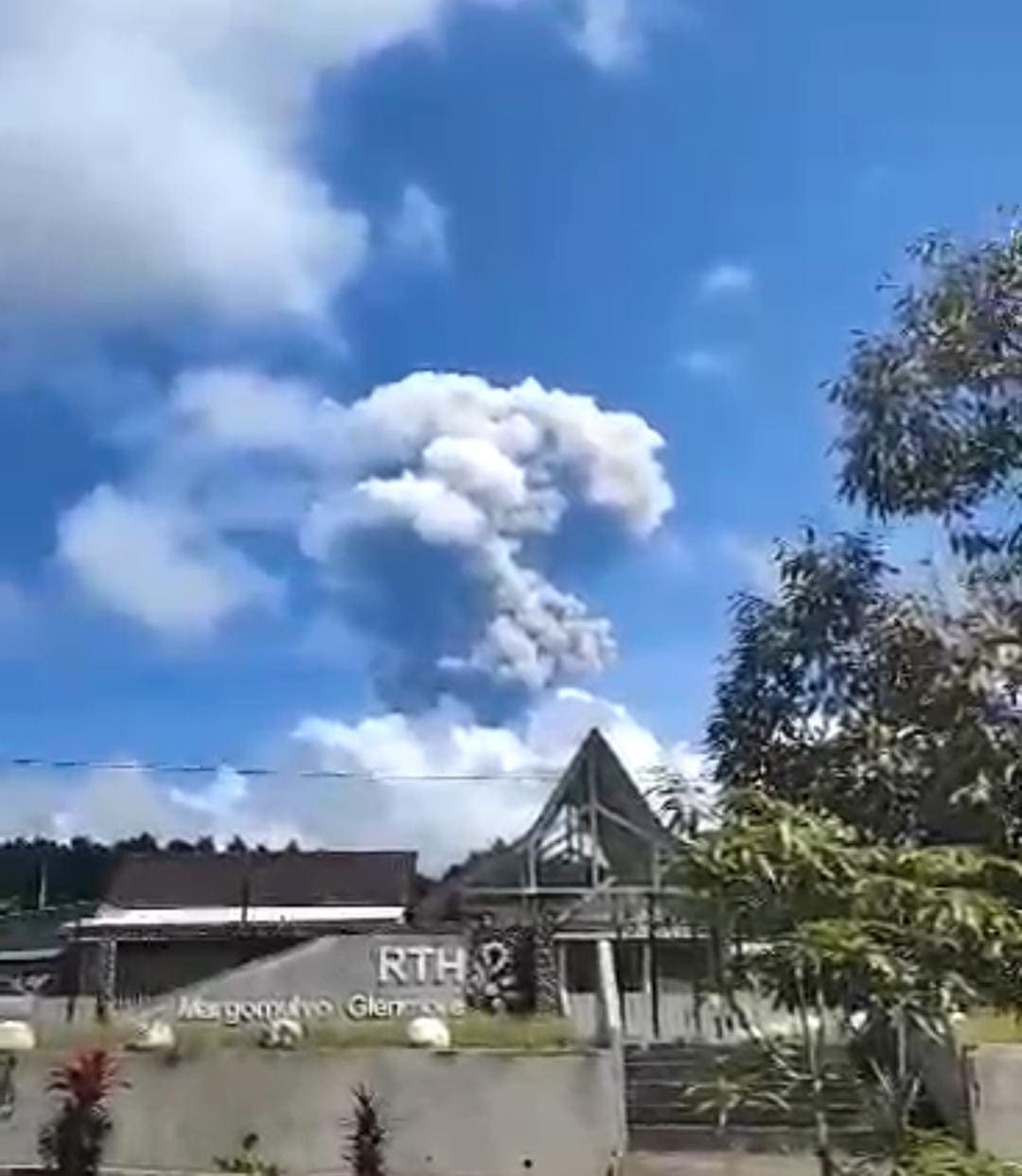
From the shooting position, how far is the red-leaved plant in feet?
52.9

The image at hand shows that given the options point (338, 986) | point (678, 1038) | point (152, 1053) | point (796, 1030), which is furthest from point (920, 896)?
point (338, 986)

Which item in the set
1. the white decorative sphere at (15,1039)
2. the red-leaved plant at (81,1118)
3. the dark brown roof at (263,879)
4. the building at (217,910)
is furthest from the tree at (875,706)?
the dark brown roof at (263,879)

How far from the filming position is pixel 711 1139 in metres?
16.5

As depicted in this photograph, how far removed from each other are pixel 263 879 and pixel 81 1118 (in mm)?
27297

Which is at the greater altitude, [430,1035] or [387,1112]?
[430,1035]

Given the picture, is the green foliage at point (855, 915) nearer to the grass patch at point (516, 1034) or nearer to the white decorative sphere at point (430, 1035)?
the grass patch at point (516, 1034)

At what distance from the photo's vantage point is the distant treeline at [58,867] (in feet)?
155

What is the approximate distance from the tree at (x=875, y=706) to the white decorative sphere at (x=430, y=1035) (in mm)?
9117

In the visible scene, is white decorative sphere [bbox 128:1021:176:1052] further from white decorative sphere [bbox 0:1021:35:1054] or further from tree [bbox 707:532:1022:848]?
tree [bbox 707:532:1022:848]

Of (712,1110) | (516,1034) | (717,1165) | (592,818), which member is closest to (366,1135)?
(516,1034)

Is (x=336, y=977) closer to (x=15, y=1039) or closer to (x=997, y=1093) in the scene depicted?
(x=15, y=1039)

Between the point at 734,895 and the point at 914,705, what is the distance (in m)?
1.59

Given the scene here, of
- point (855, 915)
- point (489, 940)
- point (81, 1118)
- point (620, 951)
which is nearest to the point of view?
point (855, 915)

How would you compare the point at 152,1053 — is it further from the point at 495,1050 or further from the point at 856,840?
the point at 856,840
